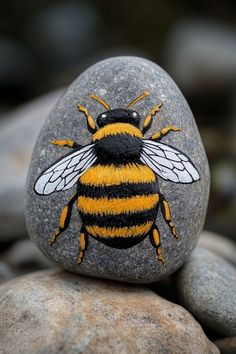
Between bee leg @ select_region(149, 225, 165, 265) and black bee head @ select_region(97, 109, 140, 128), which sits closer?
bee leg @ select_region(149, 225, 165, 265)

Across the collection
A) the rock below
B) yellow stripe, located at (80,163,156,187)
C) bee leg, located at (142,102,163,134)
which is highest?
bee leg, located at (142,102,163,134)

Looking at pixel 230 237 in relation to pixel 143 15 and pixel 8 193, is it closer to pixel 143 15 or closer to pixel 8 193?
pixel 8 193

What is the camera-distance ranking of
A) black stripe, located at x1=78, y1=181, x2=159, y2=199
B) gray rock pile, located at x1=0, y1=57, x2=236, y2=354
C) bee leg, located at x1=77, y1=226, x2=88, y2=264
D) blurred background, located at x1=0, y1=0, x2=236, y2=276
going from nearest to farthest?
1. gray rock pile, located at x1=0, y1=57, x2=236, y2=354
2. black stripe, located at x1=78, y1=181, x2=159, y2=199
3. bee leg, located at x1=77, y1=226, x2=88, y2=264
4. blurred background, located at x1=0, y1=0, x2=236, y2=276

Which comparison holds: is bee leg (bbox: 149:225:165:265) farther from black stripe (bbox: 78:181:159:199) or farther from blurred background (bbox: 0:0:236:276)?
blurred background (bbox: 0:0:236:276)

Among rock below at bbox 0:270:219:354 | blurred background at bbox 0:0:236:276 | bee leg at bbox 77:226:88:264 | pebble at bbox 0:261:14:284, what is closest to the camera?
rock below at bbox 0:270:219:354

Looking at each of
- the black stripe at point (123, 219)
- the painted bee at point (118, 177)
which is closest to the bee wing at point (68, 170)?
the painted bee at point (118, 177)

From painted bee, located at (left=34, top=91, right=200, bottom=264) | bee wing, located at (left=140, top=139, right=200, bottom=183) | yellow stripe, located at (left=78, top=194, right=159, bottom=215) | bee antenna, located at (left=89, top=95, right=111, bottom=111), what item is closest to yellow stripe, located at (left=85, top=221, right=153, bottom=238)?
painted bee, located at (left=34, top=91, right=200, bottom=264)
